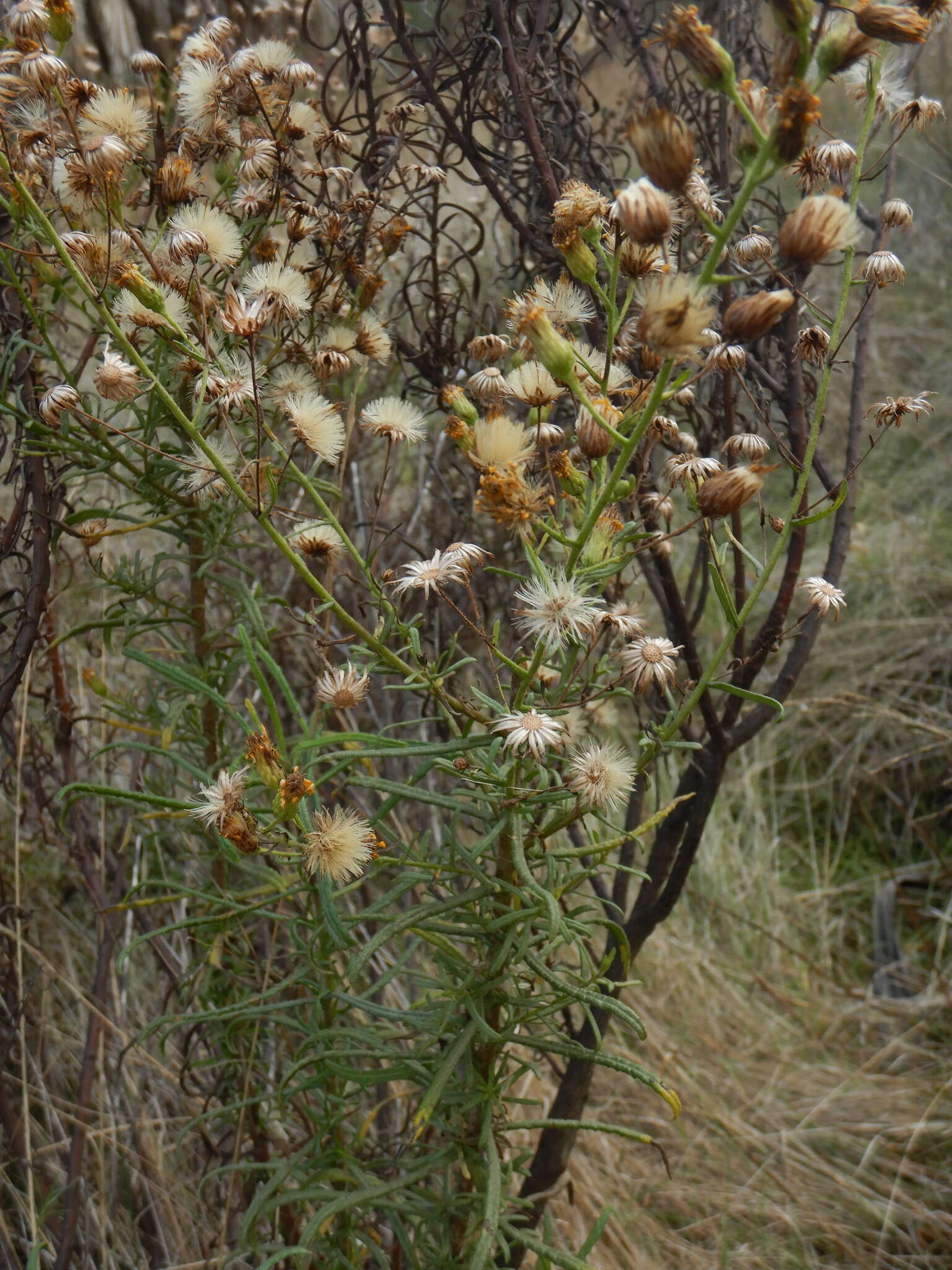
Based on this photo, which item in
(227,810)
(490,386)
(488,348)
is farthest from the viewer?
(488,348)

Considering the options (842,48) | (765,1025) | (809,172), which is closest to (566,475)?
(842,48)

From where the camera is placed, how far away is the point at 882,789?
121 inches

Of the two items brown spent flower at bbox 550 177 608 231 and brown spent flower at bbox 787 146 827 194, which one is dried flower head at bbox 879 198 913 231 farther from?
brown spent flower at bbox 550 177 608 231

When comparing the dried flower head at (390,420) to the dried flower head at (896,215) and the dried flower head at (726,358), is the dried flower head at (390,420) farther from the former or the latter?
the dried flower head at (896,215)

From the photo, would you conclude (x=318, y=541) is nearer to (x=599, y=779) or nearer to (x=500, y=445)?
(x=500, y=445)

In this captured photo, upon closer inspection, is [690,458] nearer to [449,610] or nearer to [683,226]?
[683,226]

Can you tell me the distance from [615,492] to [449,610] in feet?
3.75

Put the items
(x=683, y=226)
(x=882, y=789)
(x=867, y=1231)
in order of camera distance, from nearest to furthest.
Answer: (x=683, y=226), (x=867, y=1231), (x=882, y=789)

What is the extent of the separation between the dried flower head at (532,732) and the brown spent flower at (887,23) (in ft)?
1.62

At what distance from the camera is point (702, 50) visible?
0.69 metres

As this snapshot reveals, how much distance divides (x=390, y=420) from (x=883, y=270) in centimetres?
50

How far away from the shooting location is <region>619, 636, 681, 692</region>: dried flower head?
0.88 meters

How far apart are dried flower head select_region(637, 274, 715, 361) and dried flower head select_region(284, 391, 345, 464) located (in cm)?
37

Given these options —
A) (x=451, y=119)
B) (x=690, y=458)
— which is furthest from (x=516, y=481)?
(x=451, y=119)
